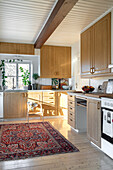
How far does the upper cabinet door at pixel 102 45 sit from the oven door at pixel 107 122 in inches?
37.2

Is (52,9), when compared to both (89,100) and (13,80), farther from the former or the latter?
(13,80)

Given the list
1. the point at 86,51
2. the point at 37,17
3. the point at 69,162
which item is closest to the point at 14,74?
the point at 37,17

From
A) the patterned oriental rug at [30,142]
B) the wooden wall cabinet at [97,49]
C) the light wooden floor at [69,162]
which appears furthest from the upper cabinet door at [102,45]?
the patterned oriental rug at [30,142]

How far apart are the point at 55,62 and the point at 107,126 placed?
362 centimetres

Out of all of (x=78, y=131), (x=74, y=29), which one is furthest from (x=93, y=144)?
(x=74, y=29)

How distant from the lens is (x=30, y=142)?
125 inches

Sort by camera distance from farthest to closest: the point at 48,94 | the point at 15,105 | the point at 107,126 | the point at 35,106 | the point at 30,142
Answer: the point at 48,94, the point at 15,105, the point at 35,106, the point at 30,142, the point at 107,126

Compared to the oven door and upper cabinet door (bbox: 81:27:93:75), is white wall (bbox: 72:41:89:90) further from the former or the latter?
the oven door

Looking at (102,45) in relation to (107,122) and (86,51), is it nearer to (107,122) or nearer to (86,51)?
(86,51)

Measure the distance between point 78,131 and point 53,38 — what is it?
289 cm

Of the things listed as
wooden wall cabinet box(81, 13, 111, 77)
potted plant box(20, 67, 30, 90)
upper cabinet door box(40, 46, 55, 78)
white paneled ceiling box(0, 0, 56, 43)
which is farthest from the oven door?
potted plant box(20, 67, 30, 90)

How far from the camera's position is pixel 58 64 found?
580 cm

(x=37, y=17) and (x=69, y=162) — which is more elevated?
(x=37, y=17)

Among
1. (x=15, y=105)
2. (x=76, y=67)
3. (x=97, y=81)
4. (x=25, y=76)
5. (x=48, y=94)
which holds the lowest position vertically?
(x=15, y=105)
